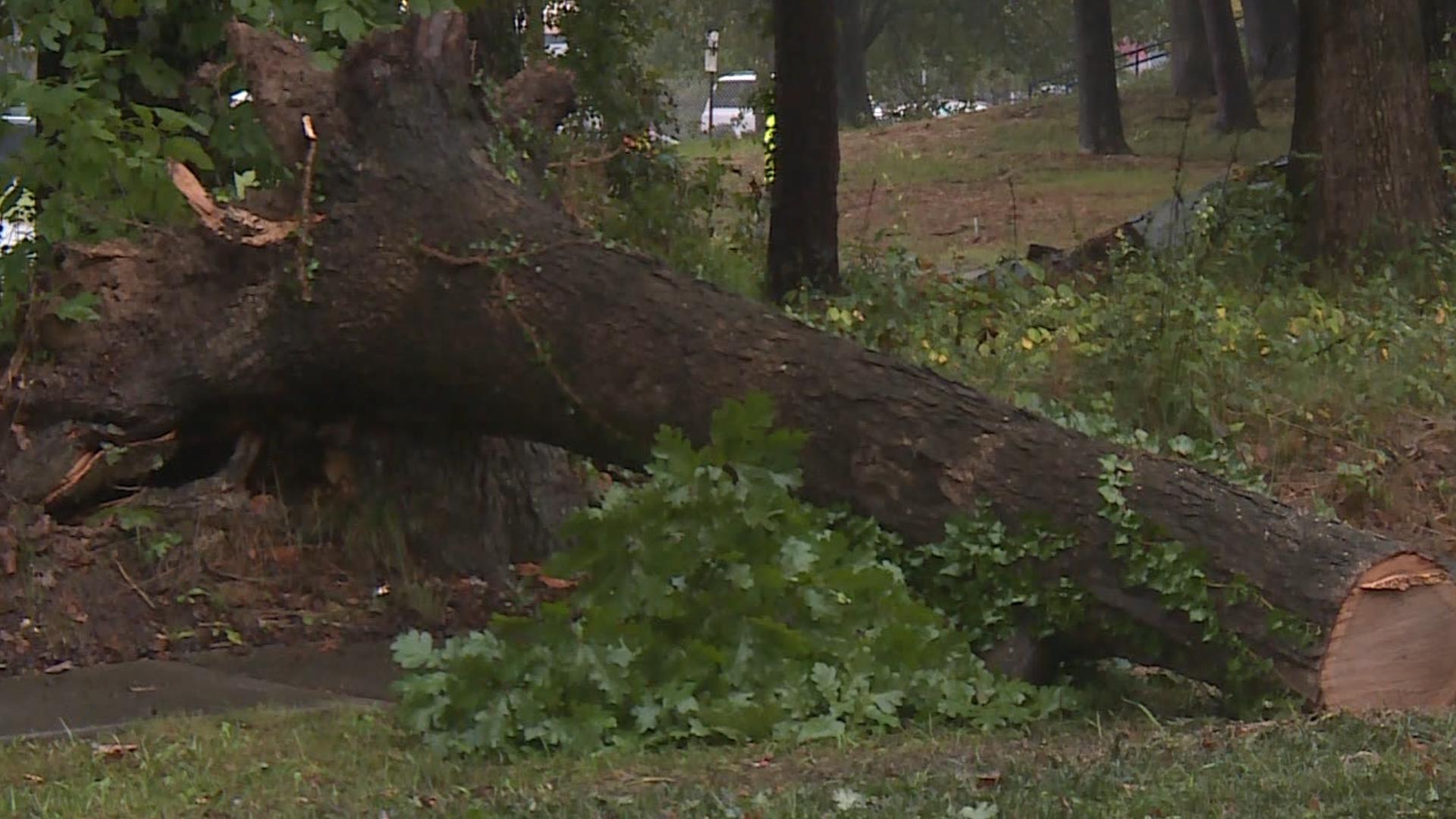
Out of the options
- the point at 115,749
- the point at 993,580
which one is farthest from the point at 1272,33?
the point at 115,749

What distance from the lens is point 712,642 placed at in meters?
5.72

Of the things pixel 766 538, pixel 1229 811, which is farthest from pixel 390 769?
pixel 1229 811

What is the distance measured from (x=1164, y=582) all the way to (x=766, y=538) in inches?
43.8

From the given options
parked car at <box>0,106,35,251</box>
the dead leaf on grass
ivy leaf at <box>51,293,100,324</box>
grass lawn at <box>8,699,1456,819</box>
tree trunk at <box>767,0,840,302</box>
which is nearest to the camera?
grass lawn at <box>8,699,1456,819</box>

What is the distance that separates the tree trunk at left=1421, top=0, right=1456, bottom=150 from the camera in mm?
14055

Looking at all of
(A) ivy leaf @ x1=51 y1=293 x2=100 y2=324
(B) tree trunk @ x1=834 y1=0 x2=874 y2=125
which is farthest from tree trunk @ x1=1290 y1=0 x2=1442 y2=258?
(B) tree trunk @ x1=834 y1=0 x2=874 y2=125

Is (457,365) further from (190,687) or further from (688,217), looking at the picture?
(688,217)

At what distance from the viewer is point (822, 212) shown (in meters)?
15.0

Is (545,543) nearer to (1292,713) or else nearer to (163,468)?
(163,468)

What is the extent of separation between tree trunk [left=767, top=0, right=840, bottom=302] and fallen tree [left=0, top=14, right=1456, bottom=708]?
6803 mm

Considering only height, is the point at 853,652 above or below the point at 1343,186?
below

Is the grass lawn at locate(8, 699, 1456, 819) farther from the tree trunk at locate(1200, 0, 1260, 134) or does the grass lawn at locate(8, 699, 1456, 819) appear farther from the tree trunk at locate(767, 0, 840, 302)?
the tree trunk at locate(1200, 0, 1260, 134)

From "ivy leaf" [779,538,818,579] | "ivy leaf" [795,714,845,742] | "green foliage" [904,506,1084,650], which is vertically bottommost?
"ivy leaf" [795,714,845,742]

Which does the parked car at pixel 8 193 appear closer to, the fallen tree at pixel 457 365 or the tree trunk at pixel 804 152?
the fallen tree at pixel 457 365
